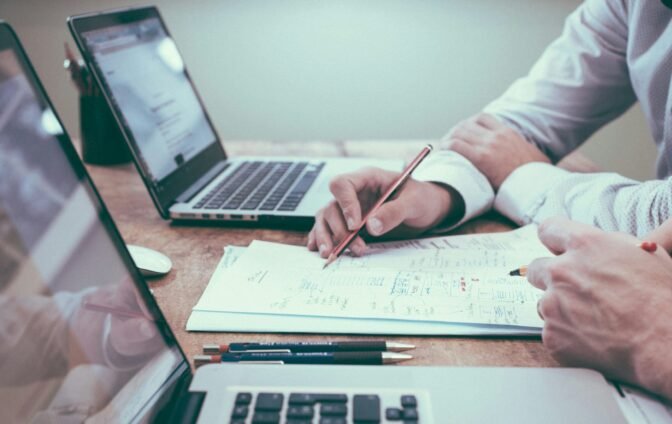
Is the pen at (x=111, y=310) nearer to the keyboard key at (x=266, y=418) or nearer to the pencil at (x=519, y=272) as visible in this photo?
the keyboard key at (x=266, y=418)

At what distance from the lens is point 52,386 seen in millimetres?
369

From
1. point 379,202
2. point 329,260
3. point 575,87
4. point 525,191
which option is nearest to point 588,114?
point 575,87

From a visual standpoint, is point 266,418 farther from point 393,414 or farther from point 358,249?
point 358,249

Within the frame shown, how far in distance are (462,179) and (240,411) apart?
1.87 ft

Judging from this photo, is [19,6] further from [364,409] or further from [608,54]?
[364,409]

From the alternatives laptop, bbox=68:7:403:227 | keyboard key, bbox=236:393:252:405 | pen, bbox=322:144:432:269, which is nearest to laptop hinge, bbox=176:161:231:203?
laptop, bbox=68:7:403:227

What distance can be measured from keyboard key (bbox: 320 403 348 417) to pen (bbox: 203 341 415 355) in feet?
0.37

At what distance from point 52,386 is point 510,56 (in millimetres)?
1943


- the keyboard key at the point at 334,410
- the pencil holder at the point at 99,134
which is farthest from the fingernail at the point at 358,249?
the pencil holder at the point at 99,134

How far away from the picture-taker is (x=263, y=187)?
978 mm

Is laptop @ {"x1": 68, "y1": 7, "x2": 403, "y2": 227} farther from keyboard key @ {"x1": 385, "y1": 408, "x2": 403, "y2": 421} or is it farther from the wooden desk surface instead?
keyboard key @ {"x1": 385, "y1": 408, "x2": 403, "y2": 421}

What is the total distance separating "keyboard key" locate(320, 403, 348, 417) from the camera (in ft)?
1.36

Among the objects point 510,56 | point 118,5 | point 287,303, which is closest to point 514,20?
point 510,56

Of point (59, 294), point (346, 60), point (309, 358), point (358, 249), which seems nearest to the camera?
point (59, 294)
